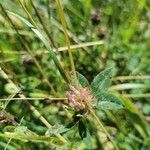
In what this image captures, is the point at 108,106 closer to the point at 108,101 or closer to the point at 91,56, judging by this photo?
the point at 108,101

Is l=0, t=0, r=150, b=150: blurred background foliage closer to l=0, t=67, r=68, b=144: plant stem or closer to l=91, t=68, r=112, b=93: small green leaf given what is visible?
l=0, t=67, r=68, b=144: plant stem

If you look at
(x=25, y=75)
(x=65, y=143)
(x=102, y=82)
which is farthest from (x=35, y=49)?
(x=102, y=82)

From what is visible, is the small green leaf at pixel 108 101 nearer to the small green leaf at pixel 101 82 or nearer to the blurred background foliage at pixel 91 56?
the small green leaf at pixel 101 82

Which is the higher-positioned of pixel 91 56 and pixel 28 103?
pixel 91 56

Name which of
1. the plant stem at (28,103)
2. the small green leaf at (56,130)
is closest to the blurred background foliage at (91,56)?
the plant stem at (28,103)

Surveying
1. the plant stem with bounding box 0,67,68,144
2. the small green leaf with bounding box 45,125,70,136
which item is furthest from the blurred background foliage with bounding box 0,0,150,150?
the small green leaf with bounding box 45,125,70,136

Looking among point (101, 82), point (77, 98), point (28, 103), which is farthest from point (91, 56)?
point (77, 98)
